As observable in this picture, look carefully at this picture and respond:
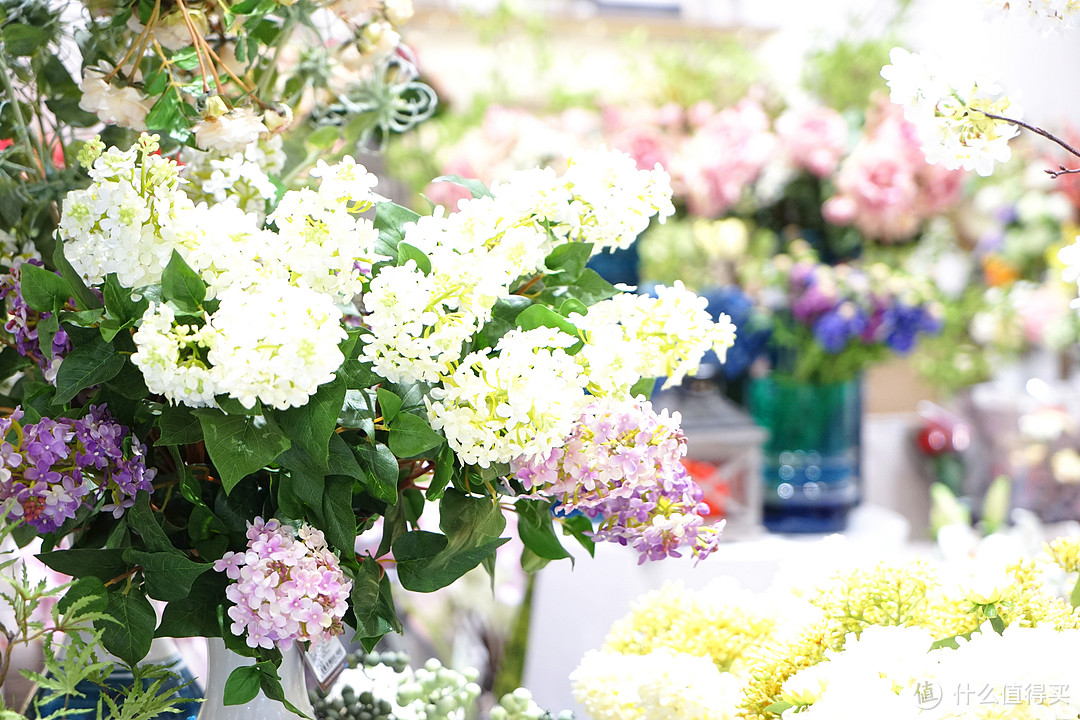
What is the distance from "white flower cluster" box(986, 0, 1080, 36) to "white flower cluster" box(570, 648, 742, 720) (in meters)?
0.45

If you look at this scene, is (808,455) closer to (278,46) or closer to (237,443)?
(278,46)

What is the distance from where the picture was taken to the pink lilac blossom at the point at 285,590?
0.49 meters

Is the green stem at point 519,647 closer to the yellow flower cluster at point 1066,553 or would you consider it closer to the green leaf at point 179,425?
the yellow flower cluster at point 1066,553

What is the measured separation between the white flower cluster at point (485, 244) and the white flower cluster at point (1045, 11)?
22 cm

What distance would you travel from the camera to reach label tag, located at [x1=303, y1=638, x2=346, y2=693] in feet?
2.13

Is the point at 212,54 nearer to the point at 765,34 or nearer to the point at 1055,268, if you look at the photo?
the point at 1055,268

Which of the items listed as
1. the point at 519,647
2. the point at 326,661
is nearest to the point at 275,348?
the point at 326,661

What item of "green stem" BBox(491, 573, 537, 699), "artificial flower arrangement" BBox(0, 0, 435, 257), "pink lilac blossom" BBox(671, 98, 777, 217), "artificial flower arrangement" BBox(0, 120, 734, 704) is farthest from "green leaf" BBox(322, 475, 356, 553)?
"pink lilac blossom" BBox(671, 98, 777, 217)

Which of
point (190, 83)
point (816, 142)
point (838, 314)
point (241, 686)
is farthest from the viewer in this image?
point (816, 142)

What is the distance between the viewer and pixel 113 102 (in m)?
0.62

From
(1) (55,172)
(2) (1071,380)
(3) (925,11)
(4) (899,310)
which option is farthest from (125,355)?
(3) (925,11)

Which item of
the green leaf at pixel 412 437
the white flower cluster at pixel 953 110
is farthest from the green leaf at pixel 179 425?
the white flower cluster at pixel 953 110

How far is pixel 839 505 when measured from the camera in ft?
4.54

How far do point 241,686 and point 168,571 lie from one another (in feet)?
0.25
